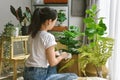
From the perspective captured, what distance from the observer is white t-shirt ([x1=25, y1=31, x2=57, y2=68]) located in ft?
5.89

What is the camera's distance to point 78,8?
3.62 metres

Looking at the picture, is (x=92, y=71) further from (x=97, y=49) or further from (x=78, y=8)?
(x=78, y=8)

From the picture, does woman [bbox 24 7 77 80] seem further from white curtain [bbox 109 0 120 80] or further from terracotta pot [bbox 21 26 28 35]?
terracotta pot [bbox 21 26 28 35]

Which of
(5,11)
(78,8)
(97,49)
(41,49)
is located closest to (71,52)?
(97,49)

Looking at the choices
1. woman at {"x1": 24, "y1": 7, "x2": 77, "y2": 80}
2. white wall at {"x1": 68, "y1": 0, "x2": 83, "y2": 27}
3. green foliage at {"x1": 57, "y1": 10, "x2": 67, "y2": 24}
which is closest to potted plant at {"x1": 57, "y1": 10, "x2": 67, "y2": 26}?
green foliage at {"x1": 57, "y1": 10, "x2": 67, "y2": 24}

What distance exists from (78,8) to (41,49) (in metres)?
1.98

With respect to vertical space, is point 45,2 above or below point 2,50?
above

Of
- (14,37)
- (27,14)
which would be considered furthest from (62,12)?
(14,37)

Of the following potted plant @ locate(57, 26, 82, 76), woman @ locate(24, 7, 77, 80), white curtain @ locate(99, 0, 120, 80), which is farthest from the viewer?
white curtain @ locate(99, 0, 120, 80)

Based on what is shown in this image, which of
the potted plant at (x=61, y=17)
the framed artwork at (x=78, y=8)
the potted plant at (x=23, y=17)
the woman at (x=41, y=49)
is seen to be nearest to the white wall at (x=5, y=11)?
the potted plant at (x=23, y=17)

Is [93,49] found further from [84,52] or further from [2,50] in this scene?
[2,50]

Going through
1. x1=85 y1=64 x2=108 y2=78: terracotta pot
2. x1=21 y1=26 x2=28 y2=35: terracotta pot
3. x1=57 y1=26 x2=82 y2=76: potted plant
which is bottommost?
x1=85 y1=64 x2=108 y2=78: terracotta pot

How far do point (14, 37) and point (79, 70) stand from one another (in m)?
1.25

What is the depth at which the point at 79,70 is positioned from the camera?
2.16 meters
